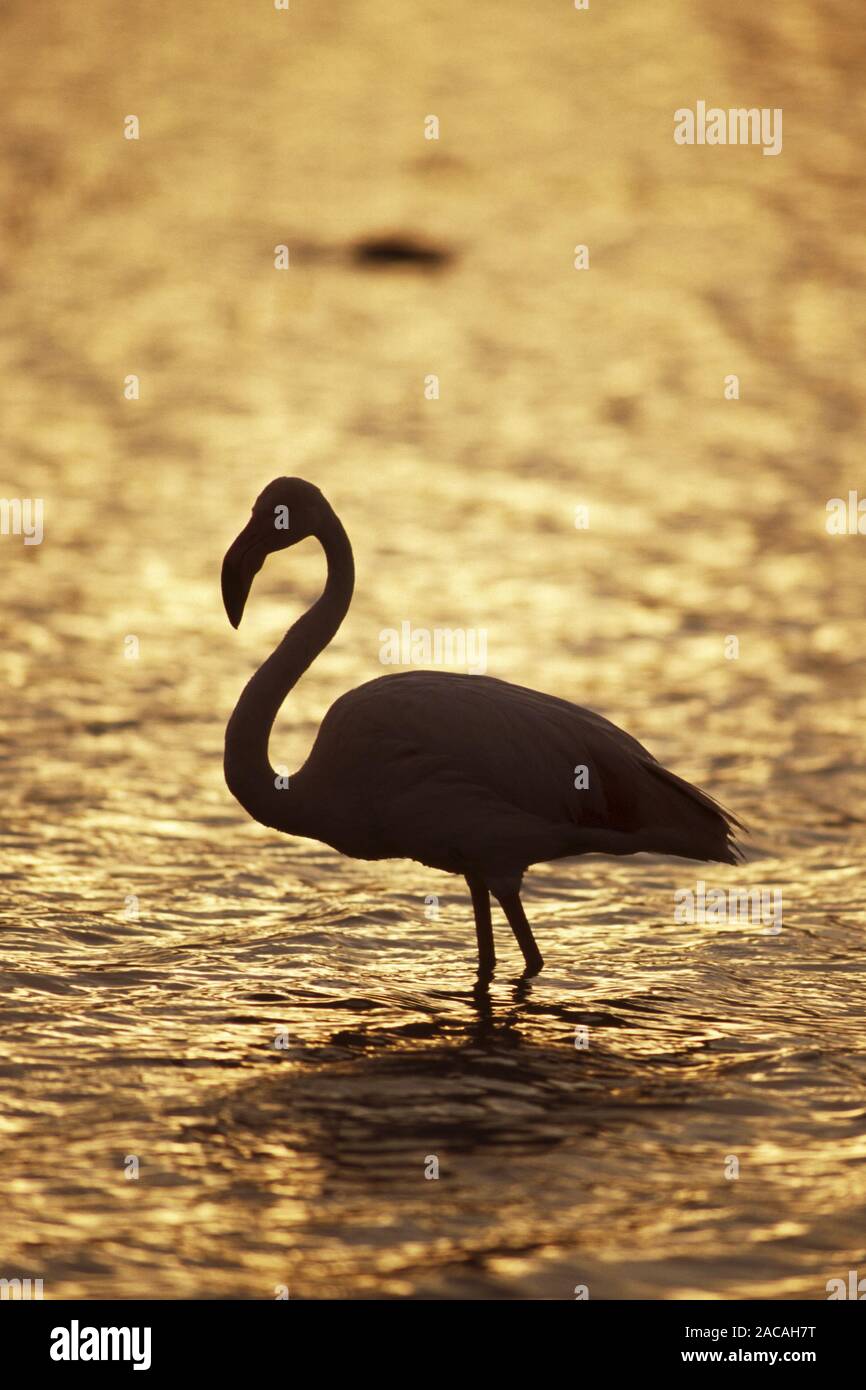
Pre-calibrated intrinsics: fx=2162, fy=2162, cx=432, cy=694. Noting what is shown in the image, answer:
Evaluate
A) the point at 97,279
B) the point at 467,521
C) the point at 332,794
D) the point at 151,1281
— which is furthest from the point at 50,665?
the point at 97,279

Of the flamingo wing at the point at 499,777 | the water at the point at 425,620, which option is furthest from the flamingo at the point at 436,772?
the water at the point at 425,620

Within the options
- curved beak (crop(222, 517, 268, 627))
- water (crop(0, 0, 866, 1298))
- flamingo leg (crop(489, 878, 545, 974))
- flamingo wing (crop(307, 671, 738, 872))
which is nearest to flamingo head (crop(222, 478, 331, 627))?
→ curved beak (crop(222, 517, 268, 627))

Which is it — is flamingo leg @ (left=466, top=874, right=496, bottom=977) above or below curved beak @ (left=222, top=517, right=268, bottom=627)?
below

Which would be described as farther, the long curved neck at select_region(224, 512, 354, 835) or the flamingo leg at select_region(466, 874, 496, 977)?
the flamingo leg at select_region(466, 874, 496, 977)

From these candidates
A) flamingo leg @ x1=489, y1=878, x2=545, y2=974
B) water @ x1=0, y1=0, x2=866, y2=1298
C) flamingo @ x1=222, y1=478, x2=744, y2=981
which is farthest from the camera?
flamingo leg @ x1=489, y1=878, x2=545, y2=974

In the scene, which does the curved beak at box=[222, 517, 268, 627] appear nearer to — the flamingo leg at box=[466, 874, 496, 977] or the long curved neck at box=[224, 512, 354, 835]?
the long curved neck at box=[224, 512, 354, 835]

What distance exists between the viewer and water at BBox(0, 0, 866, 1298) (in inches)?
258

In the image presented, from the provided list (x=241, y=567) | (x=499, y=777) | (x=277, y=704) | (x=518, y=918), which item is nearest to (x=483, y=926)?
(x=518, y=918)

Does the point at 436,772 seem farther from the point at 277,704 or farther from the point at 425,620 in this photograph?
the point at 425,620

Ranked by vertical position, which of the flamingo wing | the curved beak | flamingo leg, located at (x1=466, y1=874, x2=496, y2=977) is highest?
the curved beak

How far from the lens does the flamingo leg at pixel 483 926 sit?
8.36 meters

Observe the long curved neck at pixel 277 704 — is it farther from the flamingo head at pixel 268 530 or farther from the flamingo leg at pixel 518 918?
the flamingo leg at pixel 518 918

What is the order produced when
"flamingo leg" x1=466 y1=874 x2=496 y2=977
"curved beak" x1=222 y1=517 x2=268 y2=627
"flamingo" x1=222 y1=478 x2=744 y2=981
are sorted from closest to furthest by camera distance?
"curved beak" x1=222 y1=517 x2=268 y2=627, "flamingo" x1=222 y1=478 x2=744 y2=981, "flamingo leg" x1=466 y1=874 x2=496 y2=977

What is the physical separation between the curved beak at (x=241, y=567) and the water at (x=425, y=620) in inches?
59.2
